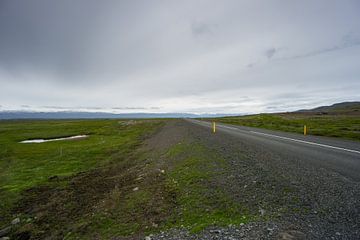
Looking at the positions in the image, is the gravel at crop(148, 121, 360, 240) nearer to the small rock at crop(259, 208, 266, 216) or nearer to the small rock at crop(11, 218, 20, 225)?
the small rock at crop(259, 208, 266, 216)

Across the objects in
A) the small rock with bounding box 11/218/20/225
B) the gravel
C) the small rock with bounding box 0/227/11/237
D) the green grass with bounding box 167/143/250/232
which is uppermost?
the gravel

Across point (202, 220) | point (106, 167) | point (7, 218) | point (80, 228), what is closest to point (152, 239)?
point (202, 220)

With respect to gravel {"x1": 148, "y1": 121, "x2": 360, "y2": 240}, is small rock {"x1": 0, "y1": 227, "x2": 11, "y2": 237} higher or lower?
lower

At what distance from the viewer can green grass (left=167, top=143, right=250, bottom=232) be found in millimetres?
5301

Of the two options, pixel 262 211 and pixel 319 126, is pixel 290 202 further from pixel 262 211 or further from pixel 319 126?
pixel 319 126

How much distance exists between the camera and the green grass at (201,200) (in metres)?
5.30

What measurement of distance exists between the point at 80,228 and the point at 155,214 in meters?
2.54

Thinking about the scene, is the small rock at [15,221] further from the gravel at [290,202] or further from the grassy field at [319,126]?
the grassy field at [319,126]

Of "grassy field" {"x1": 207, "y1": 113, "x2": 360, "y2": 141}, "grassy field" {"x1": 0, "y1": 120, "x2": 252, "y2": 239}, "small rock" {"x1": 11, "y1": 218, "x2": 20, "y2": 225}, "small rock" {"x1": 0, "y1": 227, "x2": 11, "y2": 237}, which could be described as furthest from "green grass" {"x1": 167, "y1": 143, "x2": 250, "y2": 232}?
"grassy field" {"x1": 207, "y1": 113, "x2": 360, "y2": 141}

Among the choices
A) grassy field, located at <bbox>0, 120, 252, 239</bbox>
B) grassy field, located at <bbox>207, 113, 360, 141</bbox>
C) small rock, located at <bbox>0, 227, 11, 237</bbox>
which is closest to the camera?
grassy field, located at <bbox>0, 120, 252, 239</bbox>

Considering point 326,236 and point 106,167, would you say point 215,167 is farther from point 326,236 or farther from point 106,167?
point 106,167

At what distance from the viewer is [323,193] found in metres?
6.03

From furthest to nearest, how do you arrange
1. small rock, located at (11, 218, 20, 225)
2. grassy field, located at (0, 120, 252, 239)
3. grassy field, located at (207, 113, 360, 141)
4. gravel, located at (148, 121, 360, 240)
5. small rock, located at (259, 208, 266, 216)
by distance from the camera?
1. grassy field, located at (207, 113, 360, 141)
2. small rock, located at (11, 218, 20, 225)
3. grassy field, located at (0, 120, 252, 239)
4. small rock, located at (259, 208, 266, 216)
5. gravel, located at (148, 121, 360, 240)

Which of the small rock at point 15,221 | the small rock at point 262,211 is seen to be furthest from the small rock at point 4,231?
the small rock at point 262,211
